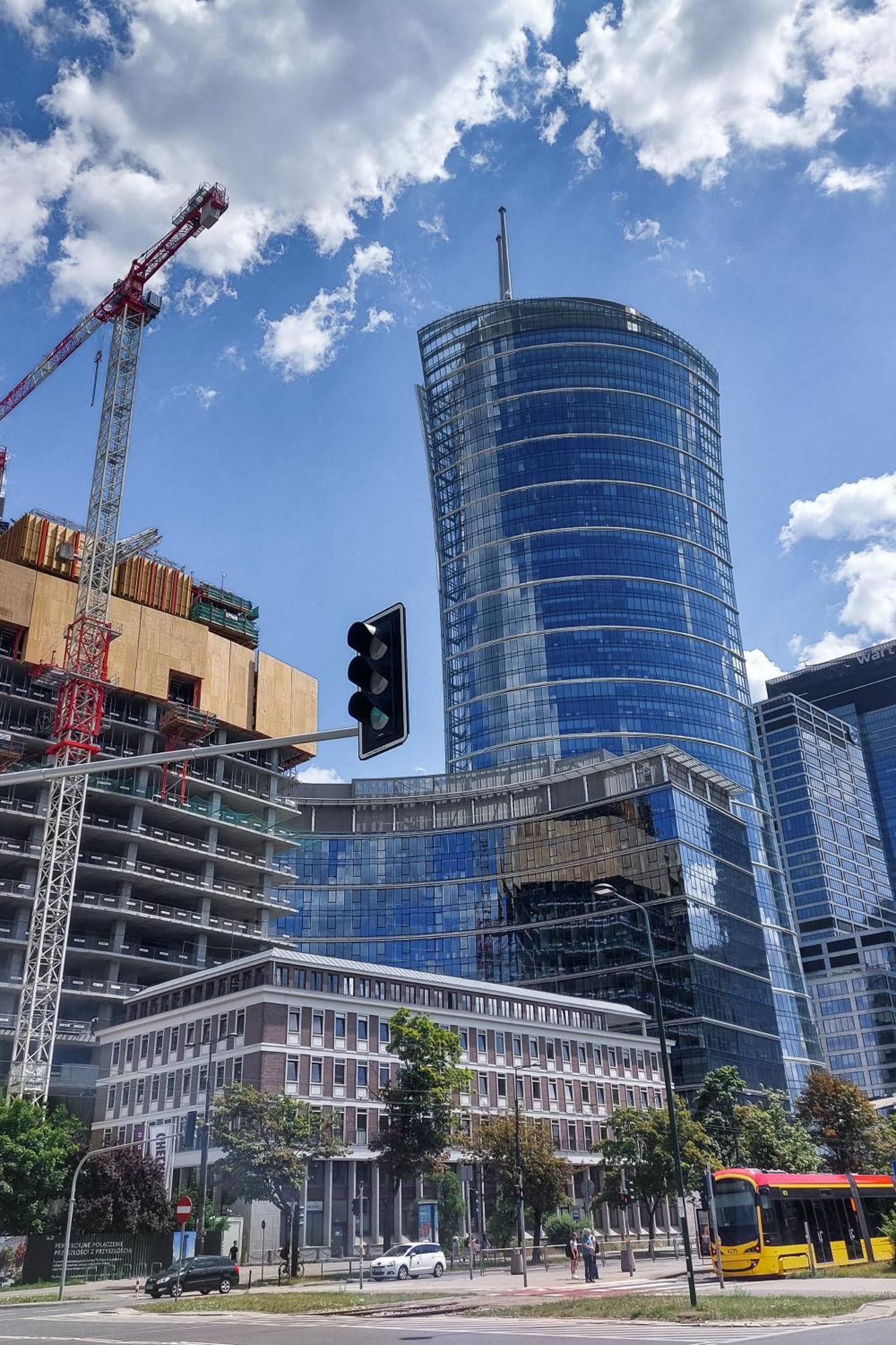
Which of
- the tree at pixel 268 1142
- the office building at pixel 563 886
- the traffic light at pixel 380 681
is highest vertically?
the office building at pixel 563 886

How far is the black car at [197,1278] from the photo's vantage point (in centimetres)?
4722

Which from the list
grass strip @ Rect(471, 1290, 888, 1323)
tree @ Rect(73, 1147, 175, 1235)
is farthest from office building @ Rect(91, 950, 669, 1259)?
grass strip @ Rect(471, 1290, 888, 1323)

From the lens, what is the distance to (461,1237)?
7462cm

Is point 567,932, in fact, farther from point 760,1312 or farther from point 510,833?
point 760,1312

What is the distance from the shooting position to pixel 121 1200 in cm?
6250

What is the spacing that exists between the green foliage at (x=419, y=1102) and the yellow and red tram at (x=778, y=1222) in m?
22.2

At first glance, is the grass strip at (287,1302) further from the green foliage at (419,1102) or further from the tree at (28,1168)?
the tree at (28,1168)

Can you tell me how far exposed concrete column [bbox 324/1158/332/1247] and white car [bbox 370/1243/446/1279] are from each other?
12.5 m

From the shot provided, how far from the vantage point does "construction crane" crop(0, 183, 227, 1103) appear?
9056cm

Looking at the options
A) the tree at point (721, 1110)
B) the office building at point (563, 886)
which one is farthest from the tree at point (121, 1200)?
the office building at point (563, 886)

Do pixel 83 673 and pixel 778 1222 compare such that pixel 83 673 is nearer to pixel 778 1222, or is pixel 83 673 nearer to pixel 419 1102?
pixel 419 1102

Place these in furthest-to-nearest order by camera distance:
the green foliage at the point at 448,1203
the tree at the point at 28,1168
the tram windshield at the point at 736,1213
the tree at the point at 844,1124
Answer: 1. the tree at the point at 844,1124
2. the green foliage at the point at 448,1203
3. the tree at the point at 28,1168
4. the tram windshield at the point at 736,1213

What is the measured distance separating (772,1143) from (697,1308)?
58962 millimetres

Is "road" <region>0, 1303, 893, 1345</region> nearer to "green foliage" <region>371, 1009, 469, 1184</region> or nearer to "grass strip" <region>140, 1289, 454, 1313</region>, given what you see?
"grass strip" <region>140, 1289, 454, 1313</region>
